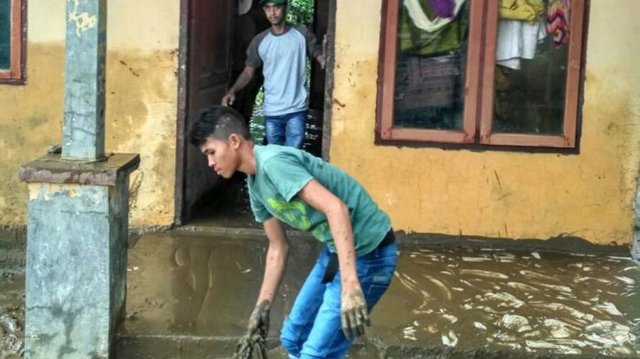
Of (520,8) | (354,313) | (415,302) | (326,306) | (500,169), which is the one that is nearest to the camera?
(354,313)

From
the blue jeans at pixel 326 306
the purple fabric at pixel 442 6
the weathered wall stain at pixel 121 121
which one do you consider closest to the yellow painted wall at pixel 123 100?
→ the weathered wall stain at pixel 121 121

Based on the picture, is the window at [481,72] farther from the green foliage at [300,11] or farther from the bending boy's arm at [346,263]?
the green foliage at [300,11]

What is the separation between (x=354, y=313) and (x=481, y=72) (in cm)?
393

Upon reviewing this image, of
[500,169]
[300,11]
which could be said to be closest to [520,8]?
[500,169]

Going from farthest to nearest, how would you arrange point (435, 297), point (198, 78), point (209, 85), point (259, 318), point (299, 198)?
point (209, 85), point (198, 78), point (435, 297), point (259, 318), point (299, 198)

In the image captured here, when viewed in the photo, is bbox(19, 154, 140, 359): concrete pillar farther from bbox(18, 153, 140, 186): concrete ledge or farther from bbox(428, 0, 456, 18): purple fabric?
bbox(428, 0, 456, 18): purple fabric

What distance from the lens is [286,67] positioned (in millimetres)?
7004

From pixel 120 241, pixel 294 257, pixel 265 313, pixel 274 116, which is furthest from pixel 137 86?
pixel 265 313

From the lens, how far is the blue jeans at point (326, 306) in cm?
353

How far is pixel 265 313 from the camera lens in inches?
149

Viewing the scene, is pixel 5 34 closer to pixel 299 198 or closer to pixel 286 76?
pixel 286 76

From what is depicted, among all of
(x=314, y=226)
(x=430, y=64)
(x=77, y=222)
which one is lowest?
(x=77, y=222)

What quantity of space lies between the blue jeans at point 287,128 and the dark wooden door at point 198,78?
2.00 ft

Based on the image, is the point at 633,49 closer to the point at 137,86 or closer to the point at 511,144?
the point at 511,144
